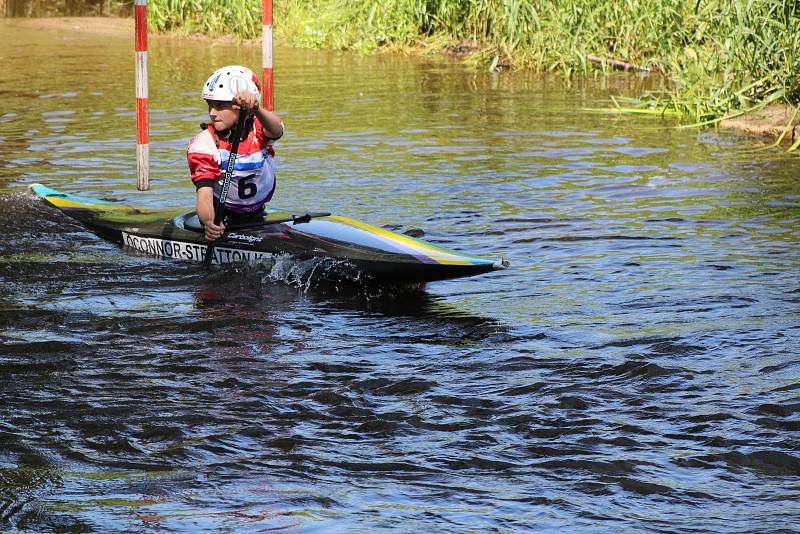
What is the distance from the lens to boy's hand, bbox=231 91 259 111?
276 inches

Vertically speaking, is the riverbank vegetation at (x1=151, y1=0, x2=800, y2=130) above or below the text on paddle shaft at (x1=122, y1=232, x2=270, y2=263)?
above

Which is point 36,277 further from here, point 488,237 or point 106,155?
point 106,155

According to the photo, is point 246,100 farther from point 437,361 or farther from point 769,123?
point 769,123

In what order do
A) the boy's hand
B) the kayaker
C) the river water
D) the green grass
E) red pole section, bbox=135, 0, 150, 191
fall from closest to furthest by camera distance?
the river water → the boy's hand → the kayaker → red pole section, bbox=135, 0, 150, 191 → the green grass

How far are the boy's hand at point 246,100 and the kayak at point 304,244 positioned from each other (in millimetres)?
732

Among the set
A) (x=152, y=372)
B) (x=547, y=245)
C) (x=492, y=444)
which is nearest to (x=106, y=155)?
(x=547, y=245)

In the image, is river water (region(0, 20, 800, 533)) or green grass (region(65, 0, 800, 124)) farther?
green grass (region(65, 0, 800, 124))

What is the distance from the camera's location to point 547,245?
8.08 m

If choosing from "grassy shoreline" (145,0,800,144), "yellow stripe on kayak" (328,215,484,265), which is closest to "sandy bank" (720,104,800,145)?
"grassy shoreline" (145,0,800,144)

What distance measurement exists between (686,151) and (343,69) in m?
8.08

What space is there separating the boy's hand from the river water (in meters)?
1.01

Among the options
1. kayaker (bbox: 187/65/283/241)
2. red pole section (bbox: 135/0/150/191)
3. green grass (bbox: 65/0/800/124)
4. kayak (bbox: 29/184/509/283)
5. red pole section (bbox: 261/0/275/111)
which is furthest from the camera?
green grass (bbox: 65/0/800/124)

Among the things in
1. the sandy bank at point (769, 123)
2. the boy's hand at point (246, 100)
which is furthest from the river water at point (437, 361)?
the boy's hand at point (246, 100)

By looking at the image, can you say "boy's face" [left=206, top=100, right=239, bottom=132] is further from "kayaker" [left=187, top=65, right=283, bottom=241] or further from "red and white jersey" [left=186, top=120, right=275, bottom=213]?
"red and white jersey" [left=186, top=120, right=275, bottom=213]
